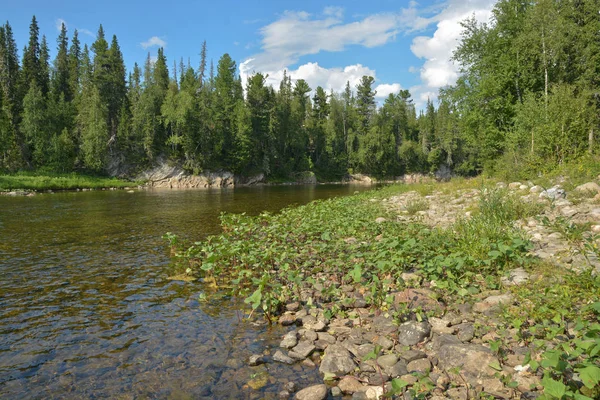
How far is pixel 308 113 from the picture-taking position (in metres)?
106

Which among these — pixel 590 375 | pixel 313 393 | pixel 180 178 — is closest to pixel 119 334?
pixel 313 393

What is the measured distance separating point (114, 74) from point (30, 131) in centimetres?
2078

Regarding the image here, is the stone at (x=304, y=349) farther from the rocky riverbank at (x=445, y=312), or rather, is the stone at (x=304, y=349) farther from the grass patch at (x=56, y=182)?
the grass patch at (x=56, y=182)

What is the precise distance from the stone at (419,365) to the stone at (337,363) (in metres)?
0.84

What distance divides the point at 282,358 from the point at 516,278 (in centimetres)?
467

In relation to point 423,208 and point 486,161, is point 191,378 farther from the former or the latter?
point 486,161

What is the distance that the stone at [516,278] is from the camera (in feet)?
21.6

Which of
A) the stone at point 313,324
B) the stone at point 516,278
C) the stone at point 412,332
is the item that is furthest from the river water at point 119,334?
the stone at point 516,278

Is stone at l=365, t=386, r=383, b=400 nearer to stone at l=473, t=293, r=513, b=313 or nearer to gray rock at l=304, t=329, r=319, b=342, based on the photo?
gray rock at l=304, t=329, r=319, b=342

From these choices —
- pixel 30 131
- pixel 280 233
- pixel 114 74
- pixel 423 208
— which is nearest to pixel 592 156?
pixel 423 208

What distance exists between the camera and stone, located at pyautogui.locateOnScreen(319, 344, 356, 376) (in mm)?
5367

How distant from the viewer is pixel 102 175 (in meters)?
64.9

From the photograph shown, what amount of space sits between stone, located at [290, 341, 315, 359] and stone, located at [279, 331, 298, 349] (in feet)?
0.45

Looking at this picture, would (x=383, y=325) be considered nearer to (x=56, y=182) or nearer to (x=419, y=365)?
(x=419, y=365)
